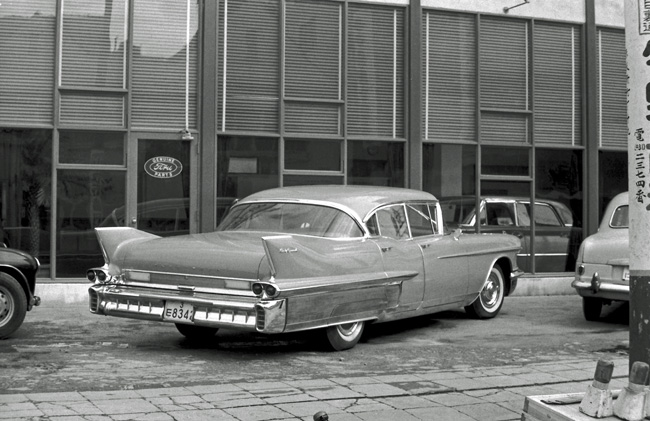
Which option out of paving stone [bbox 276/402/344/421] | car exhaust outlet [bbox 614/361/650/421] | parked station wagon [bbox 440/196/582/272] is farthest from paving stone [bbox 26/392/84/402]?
parked station wagon [bbox 440/196/582/272]

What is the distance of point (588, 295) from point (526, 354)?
240 centimetres

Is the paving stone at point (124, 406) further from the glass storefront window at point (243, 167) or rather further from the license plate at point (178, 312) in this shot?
the glass storefront window at point (243, 167)

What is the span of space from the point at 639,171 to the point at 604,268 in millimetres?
5862

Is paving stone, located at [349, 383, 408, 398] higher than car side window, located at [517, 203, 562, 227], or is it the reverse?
car side window, located at [517, 203, 562, 227]

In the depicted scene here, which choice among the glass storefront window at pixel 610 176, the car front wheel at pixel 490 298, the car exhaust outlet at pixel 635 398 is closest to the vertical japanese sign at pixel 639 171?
the car exhaust outlet at pixel 635 398

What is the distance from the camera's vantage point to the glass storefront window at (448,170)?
577 inches

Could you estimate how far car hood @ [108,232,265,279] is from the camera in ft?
26.0

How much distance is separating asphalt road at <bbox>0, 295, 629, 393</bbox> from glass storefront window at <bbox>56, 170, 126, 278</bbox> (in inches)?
44.8

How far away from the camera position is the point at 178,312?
8.08 m

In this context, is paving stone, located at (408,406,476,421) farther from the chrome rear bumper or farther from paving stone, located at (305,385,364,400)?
the chrome rear bumper

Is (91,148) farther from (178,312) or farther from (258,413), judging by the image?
(258,413)

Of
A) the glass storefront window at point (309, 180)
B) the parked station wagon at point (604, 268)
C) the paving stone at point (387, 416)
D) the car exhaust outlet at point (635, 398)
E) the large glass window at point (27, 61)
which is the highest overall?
the large glass window at point (27, 61)

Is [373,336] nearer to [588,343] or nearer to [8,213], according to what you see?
[588,343]

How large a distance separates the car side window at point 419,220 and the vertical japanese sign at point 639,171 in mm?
4849
